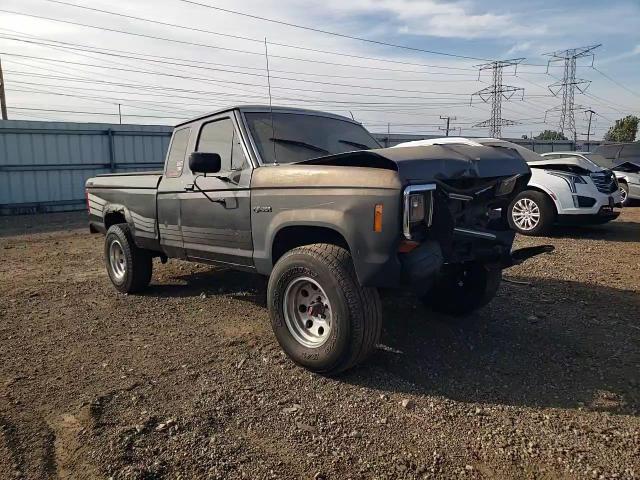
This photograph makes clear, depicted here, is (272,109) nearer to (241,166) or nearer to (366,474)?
(241,166)

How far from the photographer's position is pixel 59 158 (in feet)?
51.0

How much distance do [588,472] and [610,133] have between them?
57.3 metres

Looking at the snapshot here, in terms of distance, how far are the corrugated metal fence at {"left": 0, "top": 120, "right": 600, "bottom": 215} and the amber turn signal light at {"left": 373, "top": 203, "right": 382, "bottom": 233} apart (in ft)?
47.1

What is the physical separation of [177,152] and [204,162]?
1.38m

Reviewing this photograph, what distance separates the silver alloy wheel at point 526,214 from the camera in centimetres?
943

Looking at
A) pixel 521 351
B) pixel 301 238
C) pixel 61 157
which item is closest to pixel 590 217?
pixel 521 351

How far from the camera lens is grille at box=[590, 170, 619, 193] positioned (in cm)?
927

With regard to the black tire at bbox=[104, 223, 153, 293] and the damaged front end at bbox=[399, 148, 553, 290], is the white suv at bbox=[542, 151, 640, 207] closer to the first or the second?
the damaged front end at bbox=[399, 148, 553, 290]

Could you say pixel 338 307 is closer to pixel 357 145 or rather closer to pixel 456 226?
pixel 456 226

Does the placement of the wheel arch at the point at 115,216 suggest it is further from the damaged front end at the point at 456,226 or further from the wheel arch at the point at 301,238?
the damaged front end at the point at 456,226

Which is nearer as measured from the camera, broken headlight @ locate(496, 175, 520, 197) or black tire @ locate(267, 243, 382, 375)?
black tire @ locate(267, 243, 382, 375)

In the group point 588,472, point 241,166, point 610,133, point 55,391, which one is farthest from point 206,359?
point 610,133

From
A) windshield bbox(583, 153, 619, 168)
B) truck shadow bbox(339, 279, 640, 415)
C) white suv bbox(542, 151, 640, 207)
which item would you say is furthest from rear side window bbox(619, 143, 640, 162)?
truck shadow bbox(339, 279, 640, 415)

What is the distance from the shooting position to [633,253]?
8086 millimetres
